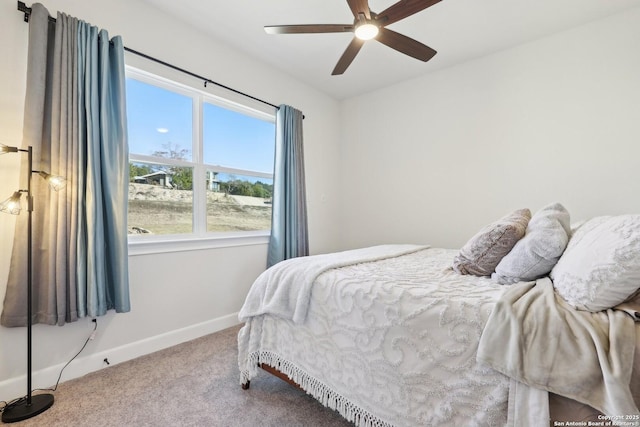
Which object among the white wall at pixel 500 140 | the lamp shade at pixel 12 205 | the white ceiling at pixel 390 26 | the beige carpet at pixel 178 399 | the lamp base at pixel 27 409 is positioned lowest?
the beige carpet at pixel 178 399

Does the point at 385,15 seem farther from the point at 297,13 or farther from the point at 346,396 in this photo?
the point at 346,396

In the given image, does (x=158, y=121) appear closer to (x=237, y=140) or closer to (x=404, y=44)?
(x=237, y=140)

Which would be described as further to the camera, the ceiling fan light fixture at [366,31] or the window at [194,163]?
the window at [194,163]

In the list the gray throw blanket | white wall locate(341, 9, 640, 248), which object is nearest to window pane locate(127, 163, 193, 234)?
white wall locate(341, 9, 640, 248)

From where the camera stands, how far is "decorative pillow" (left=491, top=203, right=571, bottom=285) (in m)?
1.27

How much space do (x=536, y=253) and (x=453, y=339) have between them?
613mm

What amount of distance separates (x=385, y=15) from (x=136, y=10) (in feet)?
6.16

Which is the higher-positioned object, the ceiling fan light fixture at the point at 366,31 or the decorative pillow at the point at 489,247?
the ceiling fan light fixture at the point at 366,31

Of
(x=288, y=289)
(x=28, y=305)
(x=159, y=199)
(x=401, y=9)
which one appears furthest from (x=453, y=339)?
(x=159, y=199)

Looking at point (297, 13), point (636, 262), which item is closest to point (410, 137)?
point (297, 13)

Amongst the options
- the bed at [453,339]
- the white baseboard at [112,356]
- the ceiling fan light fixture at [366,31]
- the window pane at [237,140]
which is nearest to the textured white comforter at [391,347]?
the bed at [453,339]

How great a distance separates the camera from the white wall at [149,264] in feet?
5.44

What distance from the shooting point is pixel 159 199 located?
7.91ft

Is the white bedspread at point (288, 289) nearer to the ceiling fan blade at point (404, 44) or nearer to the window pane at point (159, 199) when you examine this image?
the window pane at point (159, 199)
